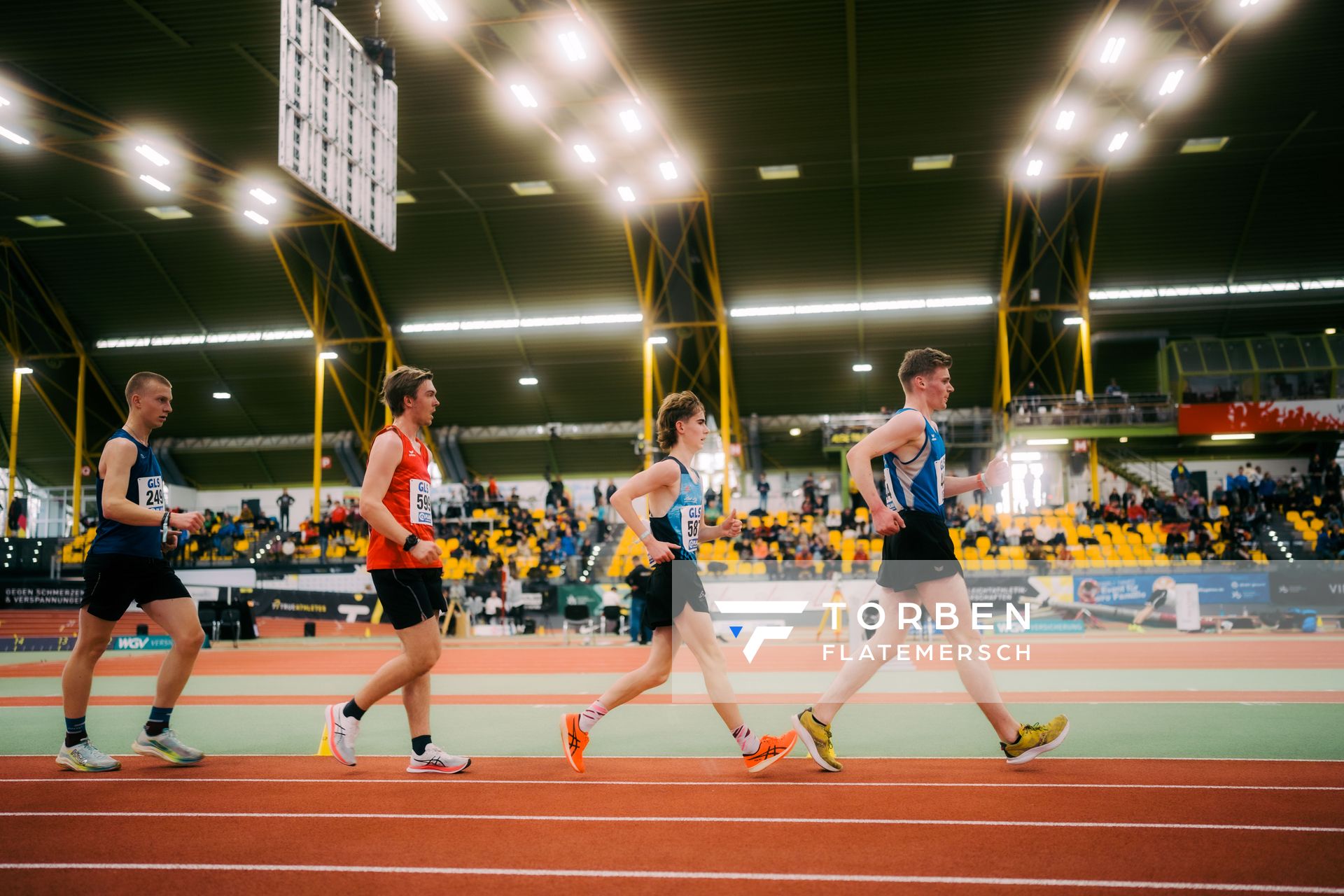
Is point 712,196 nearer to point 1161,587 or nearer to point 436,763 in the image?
point 1161,587

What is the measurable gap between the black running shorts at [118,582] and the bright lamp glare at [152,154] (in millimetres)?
21773

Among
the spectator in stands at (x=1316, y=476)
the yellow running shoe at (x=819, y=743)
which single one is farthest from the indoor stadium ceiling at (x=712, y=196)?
the yellow running shoe at (x=819, y=743)

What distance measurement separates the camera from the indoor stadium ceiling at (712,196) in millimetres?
20375

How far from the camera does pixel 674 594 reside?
5680 millimetres

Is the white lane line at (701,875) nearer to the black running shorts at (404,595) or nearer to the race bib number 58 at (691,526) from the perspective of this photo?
the black running shorts at (404,595)

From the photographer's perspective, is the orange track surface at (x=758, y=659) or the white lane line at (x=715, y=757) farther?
the orange track surface at (x=758, y=659)

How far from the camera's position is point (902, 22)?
1994 centimetres

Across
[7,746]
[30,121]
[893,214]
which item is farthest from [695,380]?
[7,746]

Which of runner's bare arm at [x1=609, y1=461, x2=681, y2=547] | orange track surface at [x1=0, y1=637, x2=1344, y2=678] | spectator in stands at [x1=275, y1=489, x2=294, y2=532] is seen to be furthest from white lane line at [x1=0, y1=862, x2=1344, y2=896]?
spectator in stands at [x1=275, y1=489, x2=294, y2=532]

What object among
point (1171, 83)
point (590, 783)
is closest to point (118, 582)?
point (590, 783)

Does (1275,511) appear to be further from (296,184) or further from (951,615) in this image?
(296,184)

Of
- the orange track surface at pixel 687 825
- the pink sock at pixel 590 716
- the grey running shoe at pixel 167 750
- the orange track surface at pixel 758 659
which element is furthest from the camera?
the orange track surface at pixel 758 659

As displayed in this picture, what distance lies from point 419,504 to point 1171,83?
2165 centimetres

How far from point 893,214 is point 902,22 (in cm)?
887
